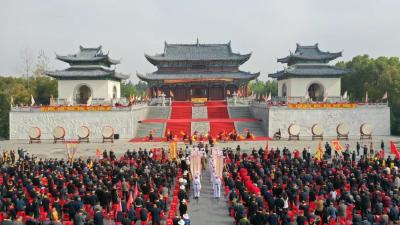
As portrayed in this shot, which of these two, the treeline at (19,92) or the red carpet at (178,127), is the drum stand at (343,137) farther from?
the treeline at (19,92)

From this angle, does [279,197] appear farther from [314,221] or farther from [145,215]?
[145,215]

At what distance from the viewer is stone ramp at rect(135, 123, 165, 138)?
42397 millimetres

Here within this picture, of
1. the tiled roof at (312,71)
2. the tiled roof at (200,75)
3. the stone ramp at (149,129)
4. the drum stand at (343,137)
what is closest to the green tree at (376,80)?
the tiled roof at (312,71)

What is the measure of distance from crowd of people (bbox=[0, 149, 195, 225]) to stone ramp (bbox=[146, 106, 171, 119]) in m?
25.2

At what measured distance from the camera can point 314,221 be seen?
12.8 m

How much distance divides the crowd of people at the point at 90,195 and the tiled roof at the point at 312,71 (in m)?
31.4

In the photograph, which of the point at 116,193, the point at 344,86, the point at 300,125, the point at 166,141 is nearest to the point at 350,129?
the point at 300,125

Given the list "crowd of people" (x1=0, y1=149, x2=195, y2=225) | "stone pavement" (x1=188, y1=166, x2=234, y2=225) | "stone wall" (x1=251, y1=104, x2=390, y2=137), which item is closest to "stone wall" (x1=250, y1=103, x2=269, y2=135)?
"stone wall" (x1=251, y1=104, x2=390, y2=137)

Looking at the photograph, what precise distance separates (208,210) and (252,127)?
27.1 m

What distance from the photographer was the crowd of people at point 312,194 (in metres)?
13.8

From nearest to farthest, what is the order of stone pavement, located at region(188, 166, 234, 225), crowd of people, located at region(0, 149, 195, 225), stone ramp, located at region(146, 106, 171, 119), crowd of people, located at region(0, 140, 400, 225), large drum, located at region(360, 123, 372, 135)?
crowd of people, located at region(0, 140, 400, 225) < crowd of people, located at region(0, 149, 195, 225) < stone pavement, located at region(188, 166, 234, 225) < large drum, located at region(360, 123, 372, 135) < stone ramp, located at region(146, 106, 171, 119)

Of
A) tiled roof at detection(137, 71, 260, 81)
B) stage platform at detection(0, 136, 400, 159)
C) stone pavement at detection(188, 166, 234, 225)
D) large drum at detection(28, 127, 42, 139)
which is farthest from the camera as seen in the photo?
tiled roof at detection(137, 71, 260, 81)

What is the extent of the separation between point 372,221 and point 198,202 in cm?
788

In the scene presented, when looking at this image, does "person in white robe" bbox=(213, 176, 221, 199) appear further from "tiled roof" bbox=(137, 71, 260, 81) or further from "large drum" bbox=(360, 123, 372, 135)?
"tiled roof" bbox=(137, 71, 260, 81)
